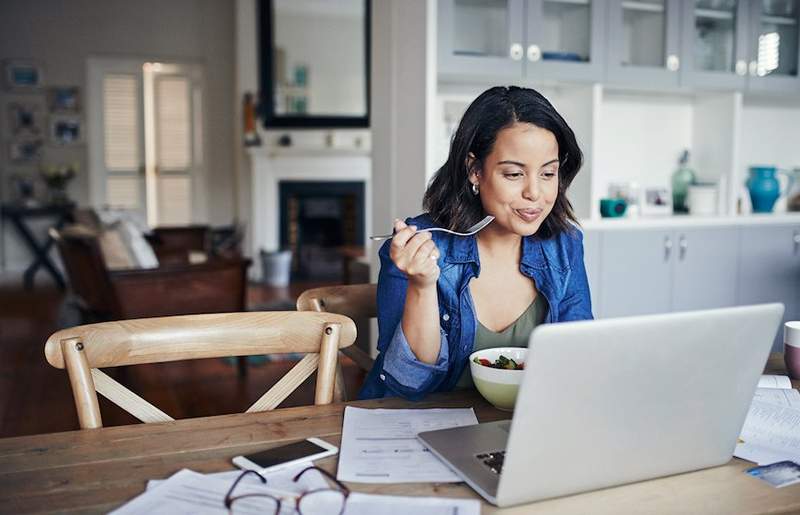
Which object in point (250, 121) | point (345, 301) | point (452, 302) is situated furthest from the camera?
point (250, 121)

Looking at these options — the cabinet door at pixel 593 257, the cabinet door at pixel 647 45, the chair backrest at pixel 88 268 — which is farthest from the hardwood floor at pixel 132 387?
the cabinet door at pixel 647 45

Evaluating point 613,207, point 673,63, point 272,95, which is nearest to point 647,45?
point 673,63

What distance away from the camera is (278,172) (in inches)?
287

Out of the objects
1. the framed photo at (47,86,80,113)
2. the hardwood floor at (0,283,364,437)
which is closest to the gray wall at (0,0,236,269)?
the framed photo at (47,86,80,113)

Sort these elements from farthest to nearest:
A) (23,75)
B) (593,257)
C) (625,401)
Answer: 1. (23,75)
2. (593,257)
3. (625,401)

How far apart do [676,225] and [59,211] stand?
556cm

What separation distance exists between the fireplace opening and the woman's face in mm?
5740

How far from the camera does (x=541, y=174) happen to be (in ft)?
4.86

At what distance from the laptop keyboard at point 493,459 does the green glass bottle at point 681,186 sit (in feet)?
10.8

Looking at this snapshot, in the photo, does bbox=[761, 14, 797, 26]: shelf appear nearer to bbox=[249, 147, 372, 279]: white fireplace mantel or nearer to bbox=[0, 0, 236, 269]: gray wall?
bbox=[249, 147, 372, 279]: white fireplace mantel

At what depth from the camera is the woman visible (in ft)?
4.51

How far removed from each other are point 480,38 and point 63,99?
5.65 meters

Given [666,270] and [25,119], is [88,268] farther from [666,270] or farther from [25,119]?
[25,119]

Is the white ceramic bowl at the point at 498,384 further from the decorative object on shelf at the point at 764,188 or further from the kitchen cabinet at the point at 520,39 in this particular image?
the decorative object on shelf at the point at 764,188
